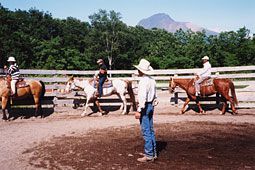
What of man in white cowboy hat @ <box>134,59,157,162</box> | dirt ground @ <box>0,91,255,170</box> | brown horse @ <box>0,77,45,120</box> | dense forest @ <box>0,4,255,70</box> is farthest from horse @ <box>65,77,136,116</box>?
dense forest @ <box>0,4,255,70</box>

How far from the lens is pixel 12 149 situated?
8.52 m

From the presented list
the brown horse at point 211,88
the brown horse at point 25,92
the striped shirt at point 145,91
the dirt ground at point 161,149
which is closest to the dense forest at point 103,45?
the brown horse at point 211,88

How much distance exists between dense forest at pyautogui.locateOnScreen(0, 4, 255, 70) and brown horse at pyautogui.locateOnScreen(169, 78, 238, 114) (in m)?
32.2

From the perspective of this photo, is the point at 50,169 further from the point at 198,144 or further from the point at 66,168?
the point at 198,144

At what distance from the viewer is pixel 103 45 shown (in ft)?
229

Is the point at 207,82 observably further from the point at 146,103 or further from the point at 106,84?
the point at 146,103

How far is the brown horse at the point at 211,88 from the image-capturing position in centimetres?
1341

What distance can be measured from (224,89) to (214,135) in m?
4.41

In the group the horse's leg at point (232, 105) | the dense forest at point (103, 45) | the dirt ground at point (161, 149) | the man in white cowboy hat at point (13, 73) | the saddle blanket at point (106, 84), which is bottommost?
the dirt ground at point (161, 149)

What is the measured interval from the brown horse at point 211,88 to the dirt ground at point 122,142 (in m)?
0.62

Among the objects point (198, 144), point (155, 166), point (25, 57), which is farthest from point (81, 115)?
point (25, 57)

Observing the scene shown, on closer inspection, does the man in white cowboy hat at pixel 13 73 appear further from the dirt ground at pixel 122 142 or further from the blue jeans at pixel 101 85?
the blue jeans at pixel 101 85

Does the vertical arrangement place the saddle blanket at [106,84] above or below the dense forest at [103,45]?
below

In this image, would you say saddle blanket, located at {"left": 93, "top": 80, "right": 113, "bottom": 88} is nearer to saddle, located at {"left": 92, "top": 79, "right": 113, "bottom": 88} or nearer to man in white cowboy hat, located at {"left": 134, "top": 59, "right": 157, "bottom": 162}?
saddle, located at {"left": 92, "top": 79, "right": 113, "bottom": 88}
